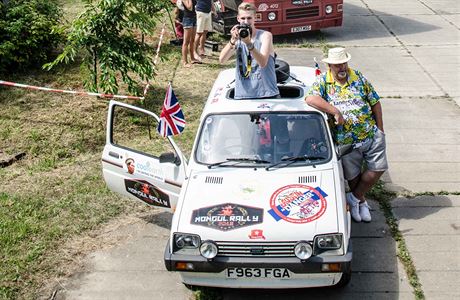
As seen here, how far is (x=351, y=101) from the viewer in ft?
22.5

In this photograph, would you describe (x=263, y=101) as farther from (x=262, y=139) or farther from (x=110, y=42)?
(x=110, y=42)

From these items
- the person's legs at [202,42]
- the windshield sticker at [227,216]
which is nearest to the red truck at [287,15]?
the person's legs at [202,42]

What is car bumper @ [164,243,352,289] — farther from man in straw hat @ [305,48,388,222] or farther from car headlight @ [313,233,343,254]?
man in straw hat @ [305,48,388,222]

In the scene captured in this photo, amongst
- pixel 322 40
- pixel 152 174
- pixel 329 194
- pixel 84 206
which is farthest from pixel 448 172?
pixel 322 40

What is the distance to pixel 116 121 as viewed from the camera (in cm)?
1068

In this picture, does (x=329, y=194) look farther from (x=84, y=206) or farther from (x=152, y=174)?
(x=84, y=206)

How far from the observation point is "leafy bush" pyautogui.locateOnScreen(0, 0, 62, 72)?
12328 mm

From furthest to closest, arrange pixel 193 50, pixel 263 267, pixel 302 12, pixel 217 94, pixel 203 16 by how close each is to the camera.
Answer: pixel 302 12 → pixel 193 50 → pixel 203 16 → pixel 217 94 → pixel 263 267

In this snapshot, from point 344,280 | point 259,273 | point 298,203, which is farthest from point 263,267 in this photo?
point 344,280

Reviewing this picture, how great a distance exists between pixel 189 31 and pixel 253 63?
21.0 ft

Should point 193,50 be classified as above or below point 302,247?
below

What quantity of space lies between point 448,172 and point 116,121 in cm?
524

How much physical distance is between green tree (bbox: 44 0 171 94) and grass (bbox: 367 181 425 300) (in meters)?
4.61

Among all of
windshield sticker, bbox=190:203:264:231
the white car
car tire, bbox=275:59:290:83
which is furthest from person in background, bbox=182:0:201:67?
windshield sticker, bbox=190:203:264:231
